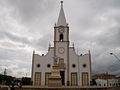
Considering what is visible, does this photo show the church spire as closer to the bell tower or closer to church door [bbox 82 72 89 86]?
the bell tower

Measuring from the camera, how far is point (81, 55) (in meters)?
38.5

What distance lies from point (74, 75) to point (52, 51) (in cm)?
734

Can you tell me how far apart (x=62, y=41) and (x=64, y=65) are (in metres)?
5.75

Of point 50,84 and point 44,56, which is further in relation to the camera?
point 44,56

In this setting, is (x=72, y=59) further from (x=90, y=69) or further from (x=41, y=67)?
(x=41, y=67)

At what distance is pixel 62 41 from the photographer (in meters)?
39.9

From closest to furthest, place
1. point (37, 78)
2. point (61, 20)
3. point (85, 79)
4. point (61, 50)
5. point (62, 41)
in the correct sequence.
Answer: point (85, 79)
point (37, 78)
point (61, 50)
point (62, 41)
point (61, 20)

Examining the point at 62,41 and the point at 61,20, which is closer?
the point at 62,41

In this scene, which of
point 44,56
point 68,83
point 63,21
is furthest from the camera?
point 63,21

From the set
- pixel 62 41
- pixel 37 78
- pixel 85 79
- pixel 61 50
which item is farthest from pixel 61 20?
pixel 85 79

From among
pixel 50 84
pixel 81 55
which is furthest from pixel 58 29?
pixel 50 84

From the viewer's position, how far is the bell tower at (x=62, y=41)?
3849 centimetres

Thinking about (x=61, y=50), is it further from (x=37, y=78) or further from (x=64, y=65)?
(x=37, y=78)

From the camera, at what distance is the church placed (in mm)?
36969
